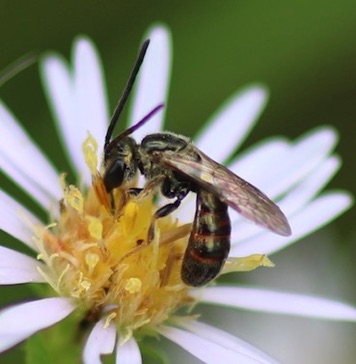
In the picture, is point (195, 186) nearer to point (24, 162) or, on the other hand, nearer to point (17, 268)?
point (17, 268)

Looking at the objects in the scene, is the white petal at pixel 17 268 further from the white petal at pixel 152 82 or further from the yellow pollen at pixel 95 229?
the white petal at pixel 152 82

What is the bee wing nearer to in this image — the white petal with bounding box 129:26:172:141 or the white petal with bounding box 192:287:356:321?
the white petal with bounding box 192:287:356:321

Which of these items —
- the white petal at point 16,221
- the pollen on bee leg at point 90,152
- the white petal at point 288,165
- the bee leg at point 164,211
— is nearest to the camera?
the bee leg at point 164,211

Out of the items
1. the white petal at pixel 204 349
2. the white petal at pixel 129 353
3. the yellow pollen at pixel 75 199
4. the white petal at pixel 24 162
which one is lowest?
the white petal at pixel 129 353

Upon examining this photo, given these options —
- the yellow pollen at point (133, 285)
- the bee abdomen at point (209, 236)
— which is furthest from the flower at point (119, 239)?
the bee abdomen at point (209, 236)

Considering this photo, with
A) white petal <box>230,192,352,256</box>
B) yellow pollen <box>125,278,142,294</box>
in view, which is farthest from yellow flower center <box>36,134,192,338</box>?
white petal <box>230,192,352,256</box>

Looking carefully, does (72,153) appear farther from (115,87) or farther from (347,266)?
(347,266)
